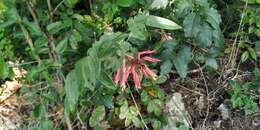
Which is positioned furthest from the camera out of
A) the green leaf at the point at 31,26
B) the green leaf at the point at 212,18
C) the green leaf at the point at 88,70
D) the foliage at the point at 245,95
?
the foliage at the point at 245,95

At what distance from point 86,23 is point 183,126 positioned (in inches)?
24.5

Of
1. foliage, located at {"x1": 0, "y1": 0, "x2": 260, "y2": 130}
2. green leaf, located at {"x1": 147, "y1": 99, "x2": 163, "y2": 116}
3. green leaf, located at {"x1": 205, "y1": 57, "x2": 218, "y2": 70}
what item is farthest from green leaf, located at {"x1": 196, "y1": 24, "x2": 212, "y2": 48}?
green leaf, located at {"x1": 147, "y1": 99, "x2": 163, "y2": 116}

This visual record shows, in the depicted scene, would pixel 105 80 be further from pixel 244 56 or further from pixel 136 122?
pixel 244 56

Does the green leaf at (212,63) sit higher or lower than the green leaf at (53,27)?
lower

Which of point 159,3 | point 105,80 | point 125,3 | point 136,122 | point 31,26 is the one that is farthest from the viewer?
point 136,122

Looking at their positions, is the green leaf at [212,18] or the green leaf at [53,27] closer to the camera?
the green leaf at [53,27]

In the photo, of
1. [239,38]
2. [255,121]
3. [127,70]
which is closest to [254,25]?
[239,38]

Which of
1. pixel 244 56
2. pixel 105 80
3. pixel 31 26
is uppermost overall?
pixel 31 26

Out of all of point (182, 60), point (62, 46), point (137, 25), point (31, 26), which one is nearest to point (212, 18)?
point (182, 60)

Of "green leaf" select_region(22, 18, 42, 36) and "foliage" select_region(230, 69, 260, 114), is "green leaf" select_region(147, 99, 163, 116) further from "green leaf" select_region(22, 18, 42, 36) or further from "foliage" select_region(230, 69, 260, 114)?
→ "green leaf" select_region(22, 18, 42, 36)

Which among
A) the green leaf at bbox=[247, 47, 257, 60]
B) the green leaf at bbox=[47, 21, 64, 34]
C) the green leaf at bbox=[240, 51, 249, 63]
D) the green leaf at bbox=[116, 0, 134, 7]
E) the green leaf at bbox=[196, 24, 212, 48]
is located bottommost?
the green leaf at bbox=[240, 51, 249, 63]

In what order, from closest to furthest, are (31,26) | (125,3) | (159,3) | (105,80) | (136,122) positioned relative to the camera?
(105,80) < (31,26) < (125,3) < (159,3) < (136,122)

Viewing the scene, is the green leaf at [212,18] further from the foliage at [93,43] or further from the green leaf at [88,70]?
the green leaf at [88,70]

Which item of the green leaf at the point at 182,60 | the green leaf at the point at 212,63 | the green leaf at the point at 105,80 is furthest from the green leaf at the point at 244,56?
the green leaf at the point at 105,80
